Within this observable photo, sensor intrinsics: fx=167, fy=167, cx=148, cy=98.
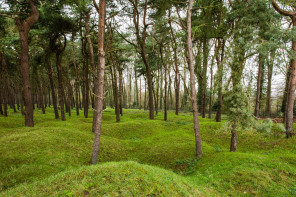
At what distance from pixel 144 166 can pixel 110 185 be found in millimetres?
1823

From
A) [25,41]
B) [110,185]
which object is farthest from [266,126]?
[25,41]

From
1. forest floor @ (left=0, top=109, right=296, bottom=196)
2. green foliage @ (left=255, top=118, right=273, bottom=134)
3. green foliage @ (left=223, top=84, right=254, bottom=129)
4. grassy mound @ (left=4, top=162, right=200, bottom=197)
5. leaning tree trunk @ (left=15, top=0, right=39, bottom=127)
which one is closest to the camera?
grassy mound @ (left=4, top=162, right=200, bottom=197)

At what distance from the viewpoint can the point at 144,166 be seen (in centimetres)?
627

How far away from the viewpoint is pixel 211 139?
45.9ft

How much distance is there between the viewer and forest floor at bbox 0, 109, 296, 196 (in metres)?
4.95

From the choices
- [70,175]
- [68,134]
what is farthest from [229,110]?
[68,134]

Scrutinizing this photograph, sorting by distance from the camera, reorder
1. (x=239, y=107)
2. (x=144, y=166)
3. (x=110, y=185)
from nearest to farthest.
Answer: (x=110, y=185)
(x=144, y=166)
(x=239, y=107)

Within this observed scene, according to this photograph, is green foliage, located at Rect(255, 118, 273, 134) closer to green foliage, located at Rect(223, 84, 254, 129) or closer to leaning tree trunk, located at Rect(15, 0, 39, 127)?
green foliage, located at Rect(223, 84, 254, 129)

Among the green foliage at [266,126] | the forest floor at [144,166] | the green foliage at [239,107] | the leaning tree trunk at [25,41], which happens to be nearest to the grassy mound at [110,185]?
the forest floor at [144,166]

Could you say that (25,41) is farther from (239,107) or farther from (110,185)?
(239,107)

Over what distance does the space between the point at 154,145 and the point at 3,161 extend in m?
8.58

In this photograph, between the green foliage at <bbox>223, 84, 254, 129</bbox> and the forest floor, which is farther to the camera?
the green foliage at <bbox>223, 84, 254, 129</bbox>

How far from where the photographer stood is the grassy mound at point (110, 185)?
4555mm

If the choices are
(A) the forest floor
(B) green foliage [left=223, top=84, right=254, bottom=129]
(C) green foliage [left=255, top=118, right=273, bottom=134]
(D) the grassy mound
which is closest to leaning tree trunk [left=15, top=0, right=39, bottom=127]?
(A) the forest floor
